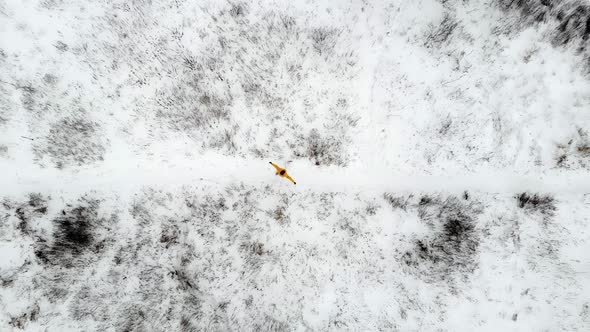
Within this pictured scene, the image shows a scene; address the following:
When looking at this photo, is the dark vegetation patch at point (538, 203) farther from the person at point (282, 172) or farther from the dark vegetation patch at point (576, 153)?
the person at point (282, 172)

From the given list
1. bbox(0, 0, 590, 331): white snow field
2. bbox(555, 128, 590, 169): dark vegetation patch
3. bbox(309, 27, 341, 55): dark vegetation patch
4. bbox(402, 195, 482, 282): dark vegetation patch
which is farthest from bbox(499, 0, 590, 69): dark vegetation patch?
bbox(402, 195, 482, 282): dark vegetation patch

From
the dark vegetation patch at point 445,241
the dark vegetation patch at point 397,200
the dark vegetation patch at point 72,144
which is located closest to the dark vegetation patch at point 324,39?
the dark vegetation patch at point 397,200

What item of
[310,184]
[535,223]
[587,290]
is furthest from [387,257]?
[587,290]

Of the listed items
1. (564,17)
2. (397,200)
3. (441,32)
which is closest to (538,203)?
(397,200)

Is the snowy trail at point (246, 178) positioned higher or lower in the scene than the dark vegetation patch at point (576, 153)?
lower

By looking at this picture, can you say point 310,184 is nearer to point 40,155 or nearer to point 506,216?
point 506,216

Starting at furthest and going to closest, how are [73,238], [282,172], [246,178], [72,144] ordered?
[246,178]
[72,144]
[73,238]
[282,172]

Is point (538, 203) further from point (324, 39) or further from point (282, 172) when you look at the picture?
point (324, 39)
